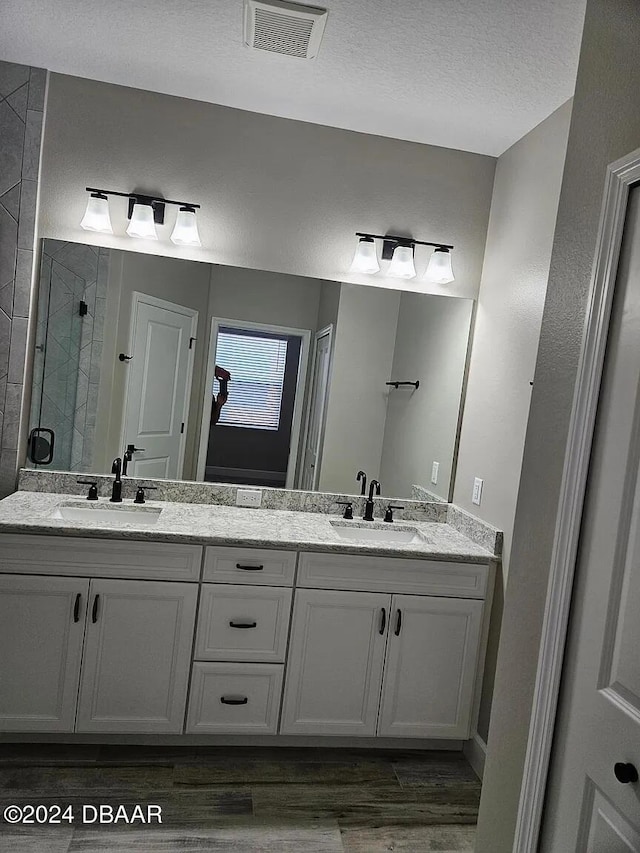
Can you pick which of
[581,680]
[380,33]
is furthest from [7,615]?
[380,33]

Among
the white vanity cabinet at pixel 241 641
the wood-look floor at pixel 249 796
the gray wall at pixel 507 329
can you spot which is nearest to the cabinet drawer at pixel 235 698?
the white vanity cabinet at pixel 241 641

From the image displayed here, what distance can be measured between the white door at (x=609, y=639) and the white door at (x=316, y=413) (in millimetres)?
1737

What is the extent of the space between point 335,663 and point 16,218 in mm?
2203

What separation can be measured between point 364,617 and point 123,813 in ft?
3.45

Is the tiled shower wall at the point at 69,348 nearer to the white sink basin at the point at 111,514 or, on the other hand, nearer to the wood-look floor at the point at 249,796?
the white sink basin at the point at 111,514

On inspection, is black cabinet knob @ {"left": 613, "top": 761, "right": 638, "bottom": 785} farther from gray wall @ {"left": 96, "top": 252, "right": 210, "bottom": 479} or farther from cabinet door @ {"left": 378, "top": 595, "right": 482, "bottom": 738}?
gray wall @ {"left": 96, "top": 252, "right": 210, "bottom": 479}

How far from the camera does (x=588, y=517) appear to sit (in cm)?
143

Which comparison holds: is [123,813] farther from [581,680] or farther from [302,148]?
[302,148]

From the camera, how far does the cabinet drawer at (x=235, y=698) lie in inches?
98.1

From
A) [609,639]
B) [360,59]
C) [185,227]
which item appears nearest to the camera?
[609,639]

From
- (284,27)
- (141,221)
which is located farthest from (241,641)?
(284,27)

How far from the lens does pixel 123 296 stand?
2891 mm

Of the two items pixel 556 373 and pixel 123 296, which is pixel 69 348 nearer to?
pixel 123 296

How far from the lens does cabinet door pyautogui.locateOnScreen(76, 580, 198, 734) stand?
95.3 inches
